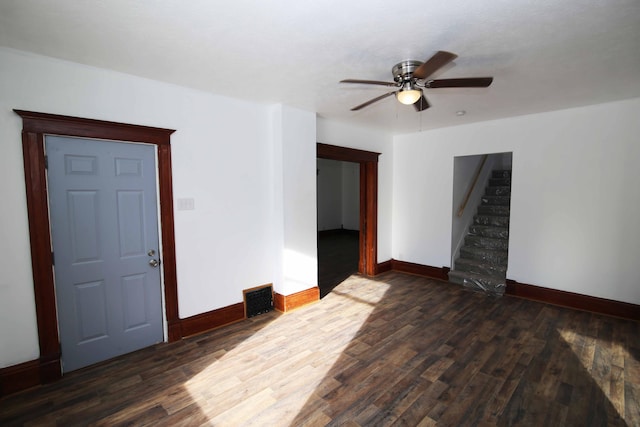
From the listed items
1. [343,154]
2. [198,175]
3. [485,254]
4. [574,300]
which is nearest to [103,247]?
[198,175]

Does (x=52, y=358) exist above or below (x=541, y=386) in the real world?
above

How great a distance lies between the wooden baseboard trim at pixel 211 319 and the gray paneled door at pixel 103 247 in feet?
0.84

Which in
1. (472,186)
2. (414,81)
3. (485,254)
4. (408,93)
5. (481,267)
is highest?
(414,81)

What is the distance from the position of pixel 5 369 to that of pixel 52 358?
0.89 ft

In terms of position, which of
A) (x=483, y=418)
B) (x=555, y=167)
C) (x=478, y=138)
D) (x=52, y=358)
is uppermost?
(x=478, y=138)

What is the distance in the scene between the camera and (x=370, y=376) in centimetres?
252

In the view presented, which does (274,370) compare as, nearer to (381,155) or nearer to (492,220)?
(381,155)

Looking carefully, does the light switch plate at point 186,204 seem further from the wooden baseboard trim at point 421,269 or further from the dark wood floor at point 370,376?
the wooden baseboard trim at point 421,269

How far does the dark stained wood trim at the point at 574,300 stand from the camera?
356 cm

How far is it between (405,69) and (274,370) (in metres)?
2.81

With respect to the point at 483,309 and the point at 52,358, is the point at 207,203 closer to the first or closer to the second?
the point at 52,358

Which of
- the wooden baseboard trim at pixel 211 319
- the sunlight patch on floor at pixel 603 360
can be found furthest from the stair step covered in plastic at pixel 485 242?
the wooden baseboard trim at pixel 211 319

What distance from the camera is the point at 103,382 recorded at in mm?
2469

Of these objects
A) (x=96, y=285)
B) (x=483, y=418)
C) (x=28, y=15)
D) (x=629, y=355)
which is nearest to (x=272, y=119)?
(x=28, y=15)
